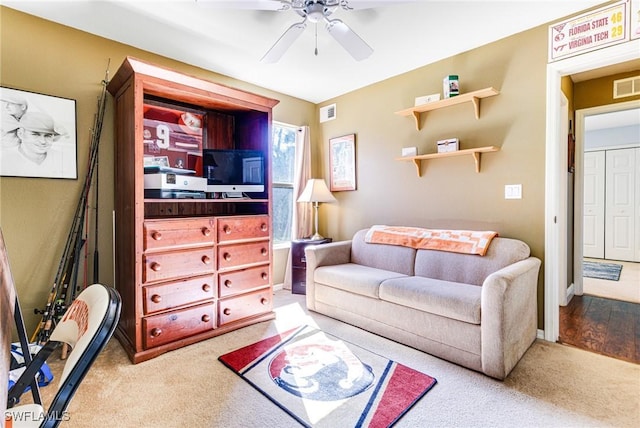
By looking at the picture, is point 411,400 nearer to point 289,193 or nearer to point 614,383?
point 614,383

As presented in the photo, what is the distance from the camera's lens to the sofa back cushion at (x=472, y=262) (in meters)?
2.49

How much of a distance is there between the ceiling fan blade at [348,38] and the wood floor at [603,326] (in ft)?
8.98

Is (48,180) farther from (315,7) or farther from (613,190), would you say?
(613,190)

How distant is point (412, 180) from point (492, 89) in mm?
1109

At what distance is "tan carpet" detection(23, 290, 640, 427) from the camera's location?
1634mm

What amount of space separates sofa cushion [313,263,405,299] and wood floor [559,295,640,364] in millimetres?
1499

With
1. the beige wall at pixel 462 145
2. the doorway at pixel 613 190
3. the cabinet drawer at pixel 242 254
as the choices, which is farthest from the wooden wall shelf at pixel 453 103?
the doorway at pixel 613 190

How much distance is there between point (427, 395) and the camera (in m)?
1.83

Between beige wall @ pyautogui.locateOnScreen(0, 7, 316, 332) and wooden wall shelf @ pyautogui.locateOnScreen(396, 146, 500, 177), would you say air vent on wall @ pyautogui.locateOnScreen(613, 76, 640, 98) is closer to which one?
wooden wall shelf @ pyautogui.locateOnScreen(396, 146, 500, 177)

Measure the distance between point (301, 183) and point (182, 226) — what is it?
194 cm

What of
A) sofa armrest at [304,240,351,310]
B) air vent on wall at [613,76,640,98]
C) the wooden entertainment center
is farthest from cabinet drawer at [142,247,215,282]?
air vent on wall at [613,76,640,98]

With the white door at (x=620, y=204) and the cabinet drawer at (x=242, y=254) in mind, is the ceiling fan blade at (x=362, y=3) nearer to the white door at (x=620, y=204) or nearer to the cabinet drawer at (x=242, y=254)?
the cabinet drawer at (x=242, y=254)

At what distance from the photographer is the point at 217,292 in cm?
268

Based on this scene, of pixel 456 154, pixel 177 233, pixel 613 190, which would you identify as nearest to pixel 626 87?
pixel 456 154
